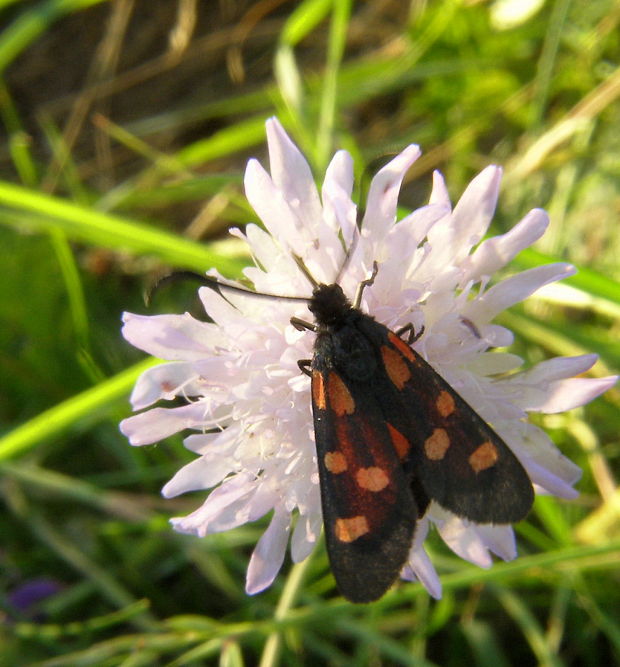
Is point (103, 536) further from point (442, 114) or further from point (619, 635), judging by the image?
point (442, 114)

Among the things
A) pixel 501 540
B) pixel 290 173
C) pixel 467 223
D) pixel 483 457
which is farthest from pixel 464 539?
pixel 290 173

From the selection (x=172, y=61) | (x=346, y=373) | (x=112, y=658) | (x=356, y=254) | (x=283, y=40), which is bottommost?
(x=112, y=658)

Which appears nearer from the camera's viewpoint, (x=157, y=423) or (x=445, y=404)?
(x=445, y=404)

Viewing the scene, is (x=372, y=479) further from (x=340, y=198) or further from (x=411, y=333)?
(x=340, y=198)

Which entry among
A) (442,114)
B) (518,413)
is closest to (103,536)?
(518,413)

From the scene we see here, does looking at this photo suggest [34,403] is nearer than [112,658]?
No

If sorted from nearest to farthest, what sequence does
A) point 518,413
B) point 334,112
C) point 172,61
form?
point 518,413
point 334,112
point 172,61

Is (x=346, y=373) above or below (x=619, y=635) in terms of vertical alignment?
above

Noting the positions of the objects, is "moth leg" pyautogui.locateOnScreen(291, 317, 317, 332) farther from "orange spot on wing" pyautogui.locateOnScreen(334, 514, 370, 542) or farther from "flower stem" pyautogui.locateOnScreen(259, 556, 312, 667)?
"flower stem" pyautogui.locateOnScreen(259, 556, 312, 667)
